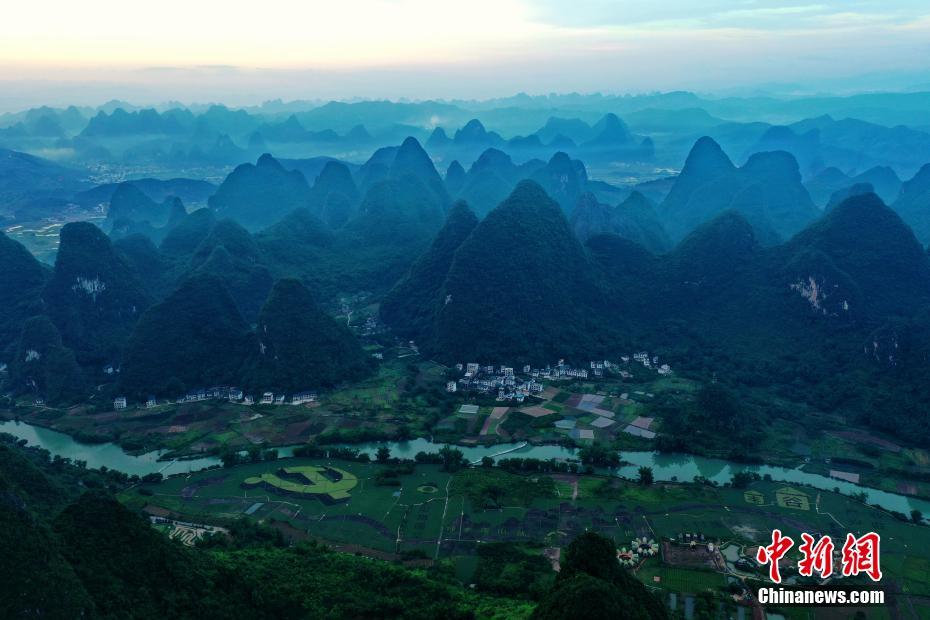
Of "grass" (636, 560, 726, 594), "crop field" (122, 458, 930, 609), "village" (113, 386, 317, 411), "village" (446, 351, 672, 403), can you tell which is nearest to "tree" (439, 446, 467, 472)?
"crop field" (122, 458, 930, 609)

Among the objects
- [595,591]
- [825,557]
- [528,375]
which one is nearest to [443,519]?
[595,591]

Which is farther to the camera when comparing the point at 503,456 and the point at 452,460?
the point at 503,456

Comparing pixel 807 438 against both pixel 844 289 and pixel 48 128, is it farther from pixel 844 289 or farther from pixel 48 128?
pixel 48 128

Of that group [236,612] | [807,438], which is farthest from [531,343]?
[236,612]

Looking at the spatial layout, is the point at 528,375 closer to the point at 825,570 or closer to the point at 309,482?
the point at 309,482

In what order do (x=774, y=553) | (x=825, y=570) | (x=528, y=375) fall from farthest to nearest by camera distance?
(x=528, y=375) → (x=774, y=553) → (x=825, y=570)

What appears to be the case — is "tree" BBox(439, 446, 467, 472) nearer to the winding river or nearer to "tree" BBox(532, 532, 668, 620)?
the winding river

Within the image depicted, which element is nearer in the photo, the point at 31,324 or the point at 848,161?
the point at 31,324
